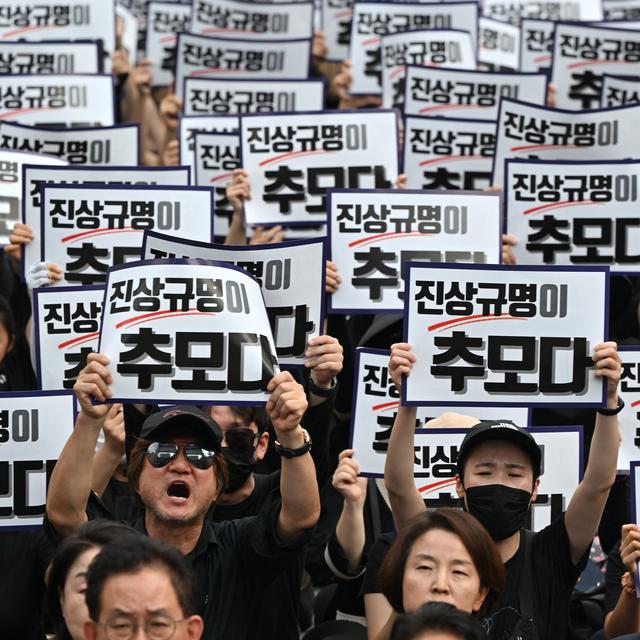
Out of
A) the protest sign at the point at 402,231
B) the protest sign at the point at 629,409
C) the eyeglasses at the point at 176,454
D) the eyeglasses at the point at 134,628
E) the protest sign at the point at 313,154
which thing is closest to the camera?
the eyeglasses at the point at 134,628

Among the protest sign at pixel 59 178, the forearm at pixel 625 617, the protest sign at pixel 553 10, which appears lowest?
the forearm at pixel 625 617

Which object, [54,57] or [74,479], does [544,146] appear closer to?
[54,57]

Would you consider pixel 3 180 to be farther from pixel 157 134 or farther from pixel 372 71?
pixel 372 71

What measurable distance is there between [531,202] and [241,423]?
2778 millimetres

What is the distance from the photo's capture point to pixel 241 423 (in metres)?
7.43

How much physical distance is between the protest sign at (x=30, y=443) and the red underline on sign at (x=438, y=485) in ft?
5.61

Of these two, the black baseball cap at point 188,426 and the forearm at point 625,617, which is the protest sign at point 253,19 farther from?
the forearm at point 625,617

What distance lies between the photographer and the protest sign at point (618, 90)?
11.6 metres

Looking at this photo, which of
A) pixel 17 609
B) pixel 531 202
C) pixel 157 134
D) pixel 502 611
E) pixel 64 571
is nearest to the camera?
pixel 64 571

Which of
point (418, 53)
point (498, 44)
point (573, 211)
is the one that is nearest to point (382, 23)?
point (418, 53)

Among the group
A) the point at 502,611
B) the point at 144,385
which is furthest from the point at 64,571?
the point at 502,611

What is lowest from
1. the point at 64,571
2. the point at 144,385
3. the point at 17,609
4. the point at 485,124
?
the point at 17,609

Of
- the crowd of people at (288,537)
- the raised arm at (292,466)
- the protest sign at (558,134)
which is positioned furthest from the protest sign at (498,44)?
the raised arm at (292,466)

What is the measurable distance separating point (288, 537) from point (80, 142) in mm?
5269
